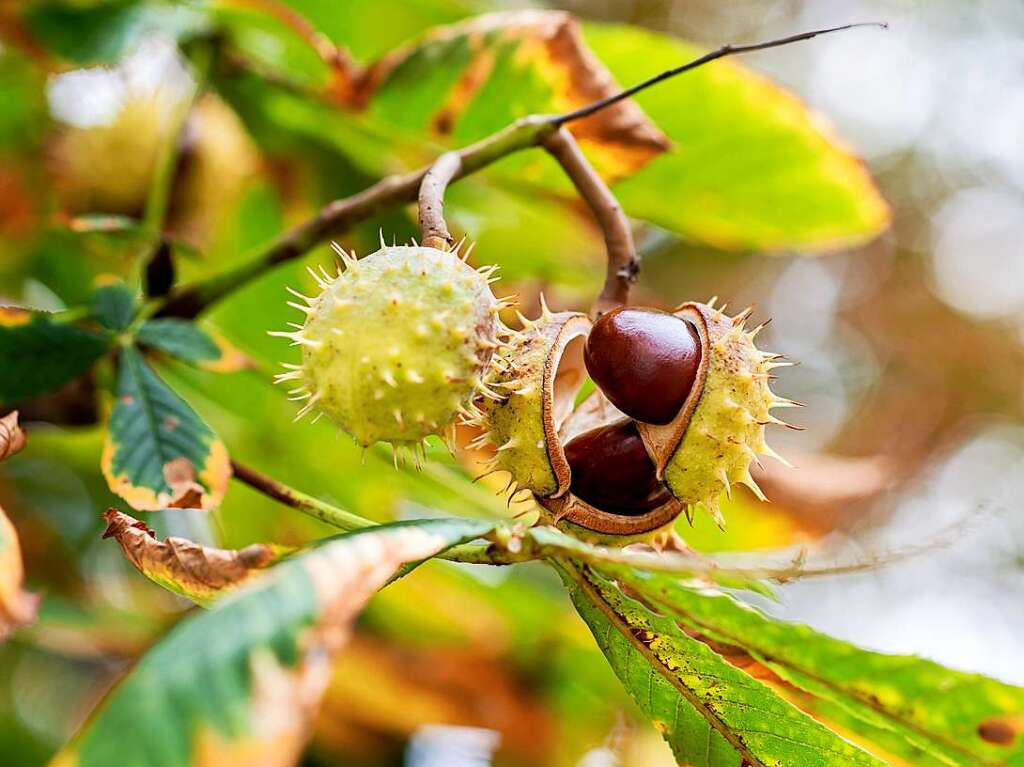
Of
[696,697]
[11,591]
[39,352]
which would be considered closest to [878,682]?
[696,697]

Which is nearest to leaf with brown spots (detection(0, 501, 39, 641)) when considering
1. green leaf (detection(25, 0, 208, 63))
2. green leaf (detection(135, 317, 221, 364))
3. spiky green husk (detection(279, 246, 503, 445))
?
spiky green husk (detection(279, 246, 503, 445))

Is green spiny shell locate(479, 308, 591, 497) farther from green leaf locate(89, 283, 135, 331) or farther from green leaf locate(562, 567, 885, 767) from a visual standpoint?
green leaf locate(89, 283, 135, 331)

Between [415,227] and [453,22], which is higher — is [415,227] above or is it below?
below

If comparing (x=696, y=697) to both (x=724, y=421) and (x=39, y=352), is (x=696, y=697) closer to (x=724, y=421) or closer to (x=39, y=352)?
(x=724, y=421)

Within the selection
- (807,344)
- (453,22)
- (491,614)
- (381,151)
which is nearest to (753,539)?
(491,614)

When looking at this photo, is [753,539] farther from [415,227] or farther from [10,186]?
[10,186]

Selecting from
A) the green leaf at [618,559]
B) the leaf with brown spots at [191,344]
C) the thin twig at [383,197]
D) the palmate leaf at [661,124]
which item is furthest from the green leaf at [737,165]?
the green leaf at [618,559]

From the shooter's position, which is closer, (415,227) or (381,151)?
(415,227)
